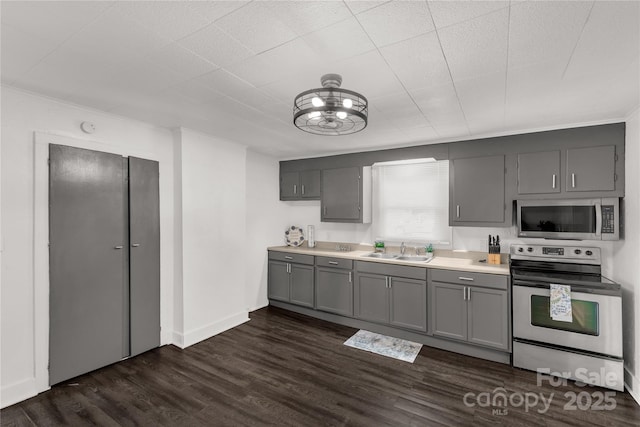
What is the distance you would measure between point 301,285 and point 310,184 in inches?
61.1

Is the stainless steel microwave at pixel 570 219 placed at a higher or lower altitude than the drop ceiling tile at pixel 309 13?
lower

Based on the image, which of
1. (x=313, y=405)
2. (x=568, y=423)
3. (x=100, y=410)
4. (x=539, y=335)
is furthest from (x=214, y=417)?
(x=539, y=335)

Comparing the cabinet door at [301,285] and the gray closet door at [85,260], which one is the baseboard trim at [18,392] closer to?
the gray closet door at [85,260]

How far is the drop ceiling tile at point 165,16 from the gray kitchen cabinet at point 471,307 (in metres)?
3.10

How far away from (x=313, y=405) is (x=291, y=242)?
285 centimetres

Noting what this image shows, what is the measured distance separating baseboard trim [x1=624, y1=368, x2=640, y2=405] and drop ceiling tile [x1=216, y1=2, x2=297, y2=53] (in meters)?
3.64

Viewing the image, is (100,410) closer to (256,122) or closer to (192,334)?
(192,334)

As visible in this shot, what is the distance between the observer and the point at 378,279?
3691 millimetres

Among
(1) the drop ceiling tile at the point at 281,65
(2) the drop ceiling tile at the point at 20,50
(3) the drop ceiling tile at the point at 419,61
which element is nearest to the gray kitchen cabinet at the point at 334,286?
(3) the drop ceiling tile at the point at 419,61

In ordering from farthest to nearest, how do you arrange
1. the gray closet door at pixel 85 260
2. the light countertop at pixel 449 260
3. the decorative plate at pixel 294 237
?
the decorative plate at pixel 294 237 → the light countertop at pixel 449 260 → the gray closet door at pixel 85 260

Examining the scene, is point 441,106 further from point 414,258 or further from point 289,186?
point 289,186

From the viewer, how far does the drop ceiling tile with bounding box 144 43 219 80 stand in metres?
1.68

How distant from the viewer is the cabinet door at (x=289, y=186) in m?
4.78

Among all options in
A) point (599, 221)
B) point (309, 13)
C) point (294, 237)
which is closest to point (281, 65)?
point (309, 13)
